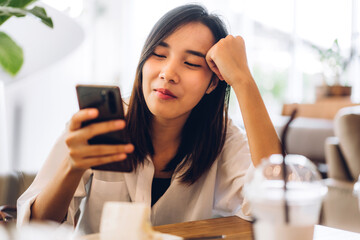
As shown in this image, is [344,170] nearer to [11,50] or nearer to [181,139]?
[181,139]

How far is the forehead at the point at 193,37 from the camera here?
1.19 m

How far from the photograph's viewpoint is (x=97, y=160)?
2.73 feet

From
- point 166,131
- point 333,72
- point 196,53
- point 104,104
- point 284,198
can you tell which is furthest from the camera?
point 333,72

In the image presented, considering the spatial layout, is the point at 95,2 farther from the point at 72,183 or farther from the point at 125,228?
the point at 125,228

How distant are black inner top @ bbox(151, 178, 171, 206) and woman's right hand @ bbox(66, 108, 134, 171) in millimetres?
440

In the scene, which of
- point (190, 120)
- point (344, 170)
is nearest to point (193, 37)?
point (190, 120)

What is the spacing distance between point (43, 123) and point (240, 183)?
2.87 meters

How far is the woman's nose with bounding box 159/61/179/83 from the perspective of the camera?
1.11 metres

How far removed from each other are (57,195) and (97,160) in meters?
0.20

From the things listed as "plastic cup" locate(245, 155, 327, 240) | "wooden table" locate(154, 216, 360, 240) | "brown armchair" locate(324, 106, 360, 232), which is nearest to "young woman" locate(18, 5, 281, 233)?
"wooden table" locate(154, 216, 360, 240)

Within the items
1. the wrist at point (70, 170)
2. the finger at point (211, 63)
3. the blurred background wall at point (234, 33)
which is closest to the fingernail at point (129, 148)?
the wrist at point (70, 170)

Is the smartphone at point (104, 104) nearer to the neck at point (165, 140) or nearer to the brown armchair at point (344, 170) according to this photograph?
the neck at point (165, 140)

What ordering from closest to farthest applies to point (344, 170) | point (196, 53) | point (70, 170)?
1. point (70, 170)
2. point (196, 53)
3. point (344, 170)

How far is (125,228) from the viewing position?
0.60 metres
